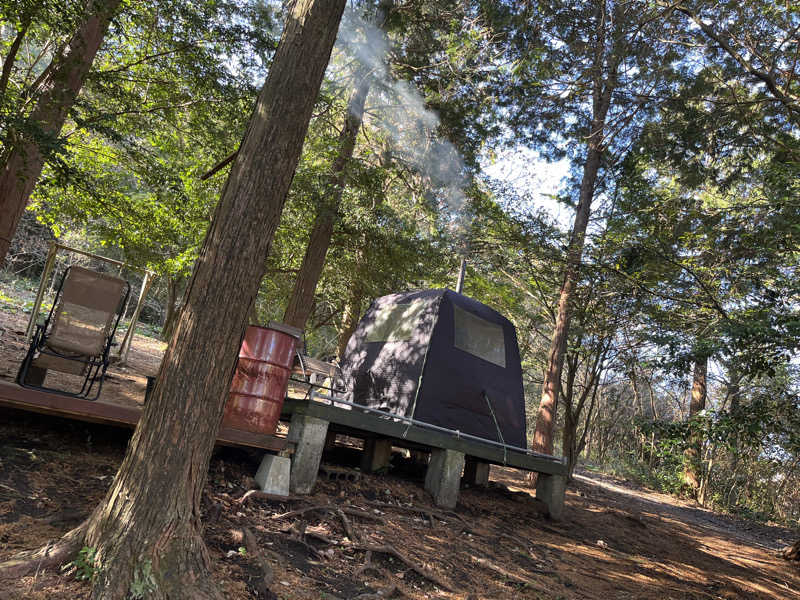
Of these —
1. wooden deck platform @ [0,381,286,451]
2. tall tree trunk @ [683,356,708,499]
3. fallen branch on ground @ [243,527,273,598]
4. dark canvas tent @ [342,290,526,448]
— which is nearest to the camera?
fallen branch on ground @ [243,527,273,598]

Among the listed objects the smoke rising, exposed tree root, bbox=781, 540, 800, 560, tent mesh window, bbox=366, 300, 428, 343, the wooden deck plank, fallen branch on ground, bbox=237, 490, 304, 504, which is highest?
the smoke rising

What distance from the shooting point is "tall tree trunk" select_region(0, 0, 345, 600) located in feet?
8.06

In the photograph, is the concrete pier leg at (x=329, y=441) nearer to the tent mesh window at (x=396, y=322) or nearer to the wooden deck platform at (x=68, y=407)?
the tent mesh window at (x=396, y=322)

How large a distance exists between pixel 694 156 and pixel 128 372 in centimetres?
936

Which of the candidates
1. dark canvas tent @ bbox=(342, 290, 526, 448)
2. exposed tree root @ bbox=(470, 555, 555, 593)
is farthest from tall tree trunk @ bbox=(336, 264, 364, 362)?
exposed tree root @ bbox=(470, 555, 555, 593)

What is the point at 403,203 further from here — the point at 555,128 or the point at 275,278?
the point at 275,278

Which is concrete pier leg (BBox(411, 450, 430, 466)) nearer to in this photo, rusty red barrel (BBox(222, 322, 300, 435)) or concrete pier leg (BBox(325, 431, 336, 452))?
concrete pier leg (BBox(325, 431, 336, 452))

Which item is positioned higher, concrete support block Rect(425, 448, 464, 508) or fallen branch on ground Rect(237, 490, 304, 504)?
concrete support block Rect(425, 448, 464, 508)

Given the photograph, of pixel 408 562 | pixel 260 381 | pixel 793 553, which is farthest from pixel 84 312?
pixel 793 553

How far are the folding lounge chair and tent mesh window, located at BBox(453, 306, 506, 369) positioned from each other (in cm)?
382

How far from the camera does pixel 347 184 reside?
29.1ft

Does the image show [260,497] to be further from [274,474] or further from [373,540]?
[373,540]

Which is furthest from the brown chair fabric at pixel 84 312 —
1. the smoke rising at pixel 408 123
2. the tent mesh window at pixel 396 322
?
the smoke rising at pixel 408 123

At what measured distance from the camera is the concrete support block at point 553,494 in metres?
6.60
